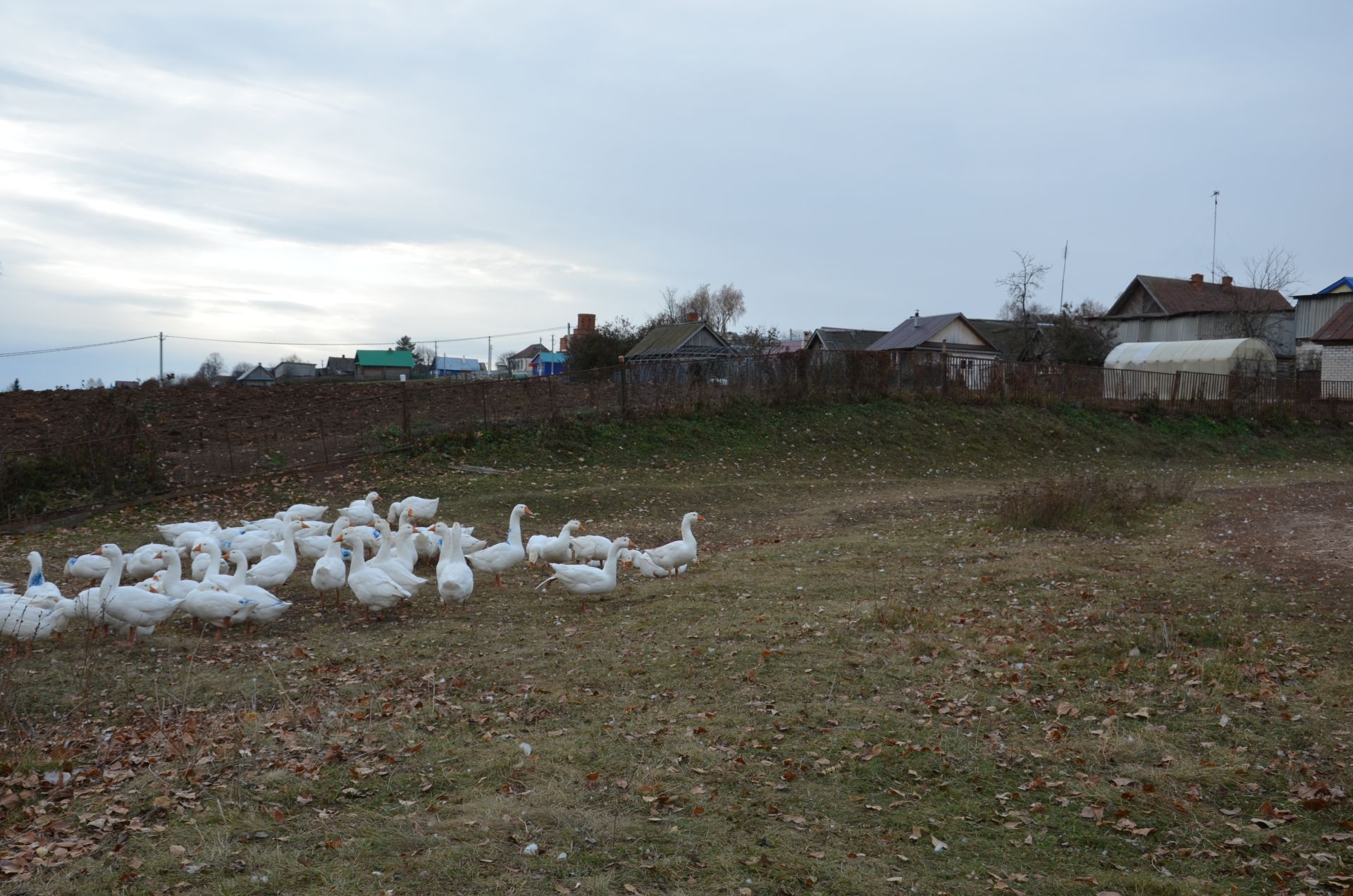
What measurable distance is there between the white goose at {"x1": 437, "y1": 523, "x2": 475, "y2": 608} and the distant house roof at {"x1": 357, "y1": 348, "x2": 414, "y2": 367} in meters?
56.1

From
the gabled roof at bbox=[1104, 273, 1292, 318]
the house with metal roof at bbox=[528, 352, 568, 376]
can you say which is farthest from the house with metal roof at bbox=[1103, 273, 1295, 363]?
the house with metal roof at bbox=[528, 352, 568, 376]

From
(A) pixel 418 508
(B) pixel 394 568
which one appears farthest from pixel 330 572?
(A) pixel 418 508

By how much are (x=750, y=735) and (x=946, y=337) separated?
50798mm

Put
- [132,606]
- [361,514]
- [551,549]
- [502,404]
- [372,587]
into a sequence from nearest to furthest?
[132,606] < [372,587] < [551,549] < [361,514] < [502,404]

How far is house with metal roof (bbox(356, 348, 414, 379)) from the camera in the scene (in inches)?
2371

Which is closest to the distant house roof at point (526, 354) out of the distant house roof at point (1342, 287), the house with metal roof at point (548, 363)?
the house with metal roof at point (548, 363)

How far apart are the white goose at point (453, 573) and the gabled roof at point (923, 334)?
43719 millimetres

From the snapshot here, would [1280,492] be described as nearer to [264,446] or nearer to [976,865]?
[976,865]

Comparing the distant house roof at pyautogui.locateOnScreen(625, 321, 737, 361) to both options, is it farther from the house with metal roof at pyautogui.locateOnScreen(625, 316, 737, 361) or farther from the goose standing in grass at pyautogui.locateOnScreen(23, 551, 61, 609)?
the goose standing in grass at pyautogui.locateOnScreen(23, 551, 61, 609)

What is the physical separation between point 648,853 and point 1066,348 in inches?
2233

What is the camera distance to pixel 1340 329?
4072 centimetres

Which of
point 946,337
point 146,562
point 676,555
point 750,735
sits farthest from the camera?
point 946,337

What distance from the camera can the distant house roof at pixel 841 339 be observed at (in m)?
63.4

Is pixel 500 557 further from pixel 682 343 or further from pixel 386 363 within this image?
pixel 386 363
